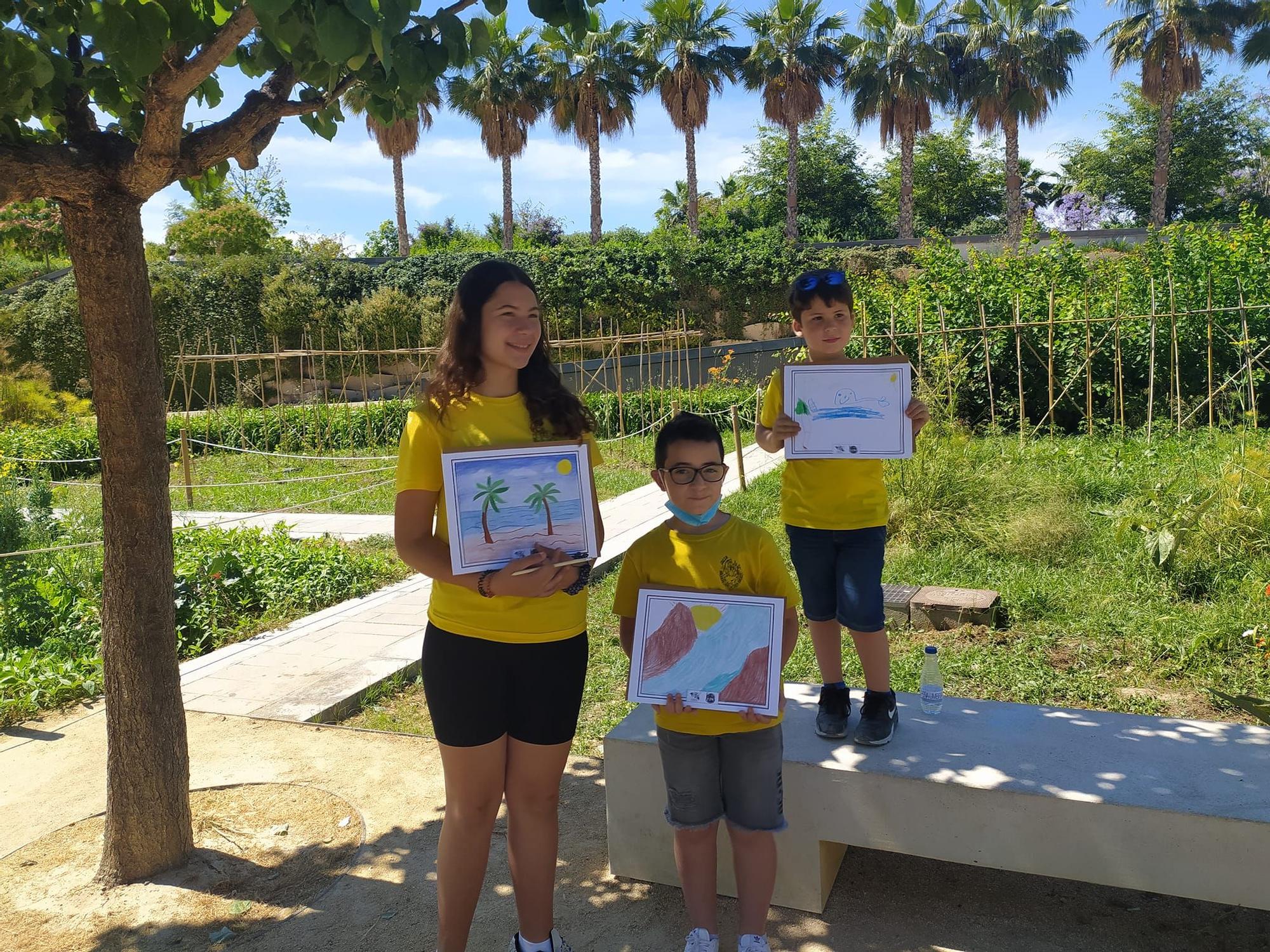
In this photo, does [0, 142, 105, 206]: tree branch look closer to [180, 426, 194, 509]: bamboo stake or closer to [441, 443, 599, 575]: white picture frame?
[441, 443, 599, 575]: white picture frame

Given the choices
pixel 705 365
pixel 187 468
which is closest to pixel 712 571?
pixel 187 468

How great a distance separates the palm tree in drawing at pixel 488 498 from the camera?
2289 millimetres

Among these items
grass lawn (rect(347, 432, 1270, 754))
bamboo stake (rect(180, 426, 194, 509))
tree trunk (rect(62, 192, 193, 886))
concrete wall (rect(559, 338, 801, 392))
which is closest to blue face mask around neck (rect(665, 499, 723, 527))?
tree trunk (rect(62, 192, 193, 886))

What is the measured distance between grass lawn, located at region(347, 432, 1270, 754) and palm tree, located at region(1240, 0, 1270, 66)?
24.5 meters

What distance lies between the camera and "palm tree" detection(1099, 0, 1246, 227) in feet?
92.1

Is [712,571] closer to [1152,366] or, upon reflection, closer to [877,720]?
[877,720]

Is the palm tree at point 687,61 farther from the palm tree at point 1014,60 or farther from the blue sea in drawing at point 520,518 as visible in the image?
the blue sea in drawing at point 520,518

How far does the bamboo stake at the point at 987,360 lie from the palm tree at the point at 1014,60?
1935 cm

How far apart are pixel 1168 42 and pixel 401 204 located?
82.1 feet

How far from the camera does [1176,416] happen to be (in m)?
10.9

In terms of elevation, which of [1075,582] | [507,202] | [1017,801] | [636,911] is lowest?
[636,911]

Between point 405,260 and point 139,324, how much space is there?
2505cm

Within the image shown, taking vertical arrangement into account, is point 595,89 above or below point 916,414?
above

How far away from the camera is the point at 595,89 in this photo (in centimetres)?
2994
